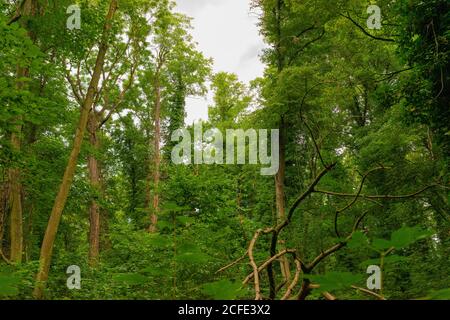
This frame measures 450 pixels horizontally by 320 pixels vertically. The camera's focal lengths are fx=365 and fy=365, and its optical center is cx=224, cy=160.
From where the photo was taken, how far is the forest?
6.62 feet

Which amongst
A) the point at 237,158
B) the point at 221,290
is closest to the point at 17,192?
the point at 221,290

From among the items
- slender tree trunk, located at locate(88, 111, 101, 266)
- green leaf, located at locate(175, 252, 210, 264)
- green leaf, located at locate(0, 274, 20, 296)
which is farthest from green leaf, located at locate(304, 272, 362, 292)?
slender tree trunk, located at locate(88, 111, 101, 266)

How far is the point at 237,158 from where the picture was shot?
2319 cm

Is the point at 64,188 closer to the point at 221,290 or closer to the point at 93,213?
the point at 93,213

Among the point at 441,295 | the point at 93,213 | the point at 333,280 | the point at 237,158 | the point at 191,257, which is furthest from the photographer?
the point at 237,158

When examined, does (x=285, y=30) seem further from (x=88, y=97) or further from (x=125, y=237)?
A: (x=125, y=237)

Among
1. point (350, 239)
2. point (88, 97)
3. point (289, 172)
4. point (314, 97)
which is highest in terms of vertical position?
point (314, 97)

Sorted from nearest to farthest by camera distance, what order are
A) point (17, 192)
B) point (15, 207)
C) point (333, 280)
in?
point (333, 280) → point (17, 192) → point (15, 207)

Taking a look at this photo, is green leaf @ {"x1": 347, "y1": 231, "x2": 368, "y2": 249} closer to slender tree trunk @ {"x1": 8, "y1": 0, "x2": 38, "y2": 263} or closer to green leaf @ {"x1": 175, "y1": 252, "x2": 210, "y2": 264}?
green leaf @ {"x1": 175, "y1": 252, "x2": 210, "y2": 264}

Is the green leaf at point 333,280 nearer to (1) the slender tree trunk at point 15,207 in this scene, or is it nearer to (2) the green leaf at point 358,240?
(2) the green leaf at point 358,240

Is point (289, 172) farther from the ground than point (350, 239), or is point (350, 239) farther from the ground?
point (289, 172)
